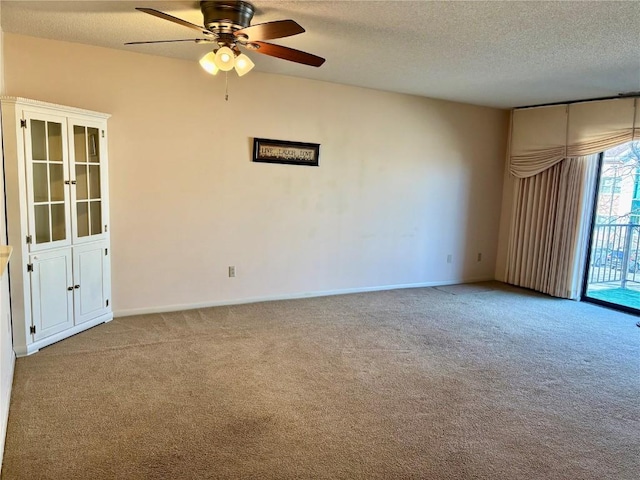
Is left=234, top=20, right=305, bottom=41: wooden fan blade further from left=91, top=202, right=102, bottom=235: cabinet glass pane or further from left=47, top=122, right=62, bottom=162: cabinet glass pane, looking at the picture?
left=91, top=202, right=102, bottom=235: cabinet glass pane

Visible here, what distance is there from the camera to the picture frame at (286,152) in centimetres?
468

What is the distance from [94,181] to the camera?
12.7ft

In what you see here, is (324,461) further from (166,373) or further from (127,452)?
(166,373)

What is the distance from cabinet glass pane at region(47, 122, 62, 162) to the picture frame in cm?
180

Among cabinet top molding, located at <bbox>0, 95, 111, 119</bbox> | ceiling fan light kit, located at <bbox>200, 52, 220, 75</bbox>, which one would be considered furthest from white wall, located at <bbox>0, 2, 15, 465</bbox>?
ceiling fan light kit, located at <bbox>200, 52, 220, 75</bbox>

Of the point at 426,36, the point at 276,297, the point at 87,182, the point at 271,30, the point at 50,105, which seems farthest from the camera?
the point at 276,297

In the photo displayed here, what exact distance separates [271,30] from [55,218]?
90.3 inches

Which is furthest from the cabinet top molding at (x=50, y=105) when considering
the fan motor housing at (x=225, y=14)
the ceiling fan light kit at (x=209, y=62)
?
the fan motor housing at (x=225, y=14)

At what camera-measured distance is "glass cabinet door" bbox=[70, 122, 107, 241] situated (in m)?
3.65

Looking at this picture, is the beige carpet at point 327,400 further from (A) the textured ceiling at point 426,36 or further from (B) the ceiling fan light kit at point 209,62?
(A) the textured ceiling at point 426,36

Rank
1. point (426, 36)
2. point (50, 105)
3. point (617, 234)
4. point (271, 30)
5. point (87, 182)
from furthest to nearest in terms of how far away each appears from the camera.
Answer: point (617, 234) → point (87, 182) → point (50, 105) → point (426, 36) → point (271, 30)

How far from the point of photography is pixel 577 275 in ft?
17.8

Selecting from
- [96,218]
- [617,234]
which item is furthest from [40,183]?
[617,234]

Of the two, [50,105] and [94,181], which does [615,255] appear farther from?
[50,105]
